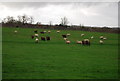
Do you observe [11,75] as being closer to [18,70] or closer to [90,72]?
[18,70]

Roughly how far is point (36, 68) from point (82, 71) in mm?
3026

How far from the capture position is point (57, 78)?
11477 mm

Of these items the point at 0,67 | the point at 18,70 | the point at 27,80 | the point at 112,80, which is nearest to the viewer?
the point at 27,80

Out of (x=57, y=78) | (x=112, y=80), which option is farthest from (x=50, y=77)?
(x=112, y=80)

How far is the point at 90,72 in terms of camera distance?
43.4ft

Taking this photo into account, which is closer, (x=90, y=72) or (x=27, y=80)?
(x=27, y=80)

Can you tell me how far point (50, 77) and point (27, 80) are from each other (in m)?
1.36

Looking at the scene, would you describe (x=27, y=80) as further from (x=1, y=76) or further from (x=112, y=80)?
(x=112, y=80)

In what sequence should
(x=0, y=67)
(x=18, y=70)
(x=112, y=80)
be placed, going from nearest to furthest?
1. (x=112, y=80)
2. (x=18, y=70)
3. (x=0, y=67)

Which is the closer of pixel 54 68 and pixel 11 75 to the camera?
pixel 11 75

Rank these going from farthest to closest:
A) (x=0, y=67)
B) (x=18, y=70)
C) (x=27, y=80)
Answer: (x=0, y=67), (x=18, y=70), (x=27, y=80)

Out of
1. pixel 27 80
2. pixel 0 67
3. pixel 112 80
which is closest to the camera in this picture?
pixel 27 80

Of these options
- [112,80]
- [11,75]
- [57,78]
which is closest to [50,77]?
[57,78]

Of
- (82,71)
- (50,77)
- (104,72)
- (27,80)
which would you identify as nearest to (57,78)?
(50,77)
